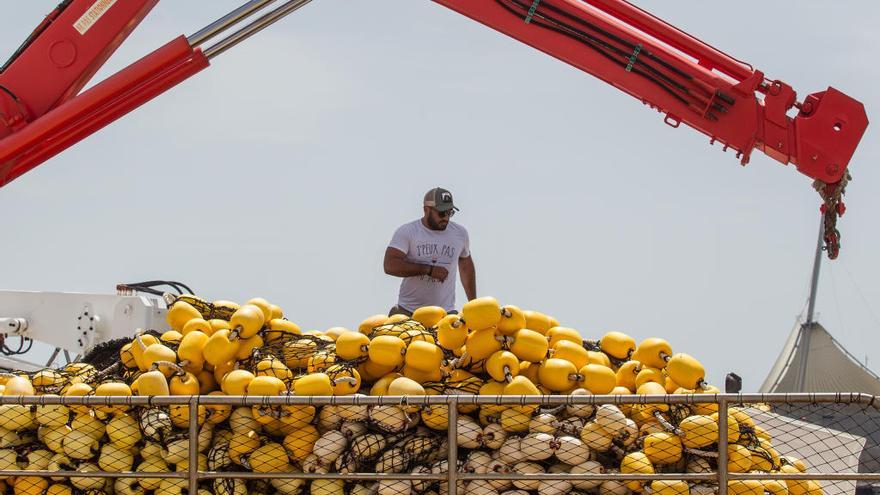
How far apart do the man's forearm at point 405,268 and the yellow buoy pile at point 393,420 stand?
2403 millimetres

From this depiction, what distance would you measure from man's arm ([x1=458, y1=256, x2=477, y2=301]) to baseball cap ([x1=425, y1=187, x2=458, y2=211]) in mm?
760

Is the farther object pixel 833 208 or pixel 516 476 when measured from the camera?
pixel 833 208

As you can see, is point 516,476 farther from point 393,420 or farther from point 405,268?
point 405,268

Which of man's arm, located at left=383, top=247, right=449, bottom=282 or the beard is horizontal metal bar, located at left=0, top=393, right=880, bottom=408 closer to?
man's arm, located at left=383, top=247, right=449, bottom=282

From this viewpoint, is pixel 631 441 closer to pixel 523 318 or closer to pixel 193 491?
pixel 523 318

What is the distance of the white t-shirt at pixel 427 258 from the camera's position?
9906 millimetres

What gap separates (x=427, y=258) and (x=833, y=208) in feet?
10.9

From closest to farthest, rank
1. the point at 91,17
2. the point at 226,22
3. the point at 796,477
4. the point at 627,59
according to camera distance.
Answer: the point at 796,477
the point at 627,59
the point at 226,22
the point at 91,17

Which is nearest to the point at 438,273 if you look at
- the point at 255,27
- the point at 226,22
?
the point at 255,27

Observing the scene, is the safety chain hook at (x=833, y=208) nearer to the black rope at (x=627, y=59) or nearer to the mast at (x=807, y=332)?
the black rope at (x=627, y=59)

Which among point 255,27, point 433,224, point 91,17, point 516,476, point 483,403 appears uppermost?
point 91,17

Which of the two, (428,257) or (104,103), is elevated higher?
(104,103)

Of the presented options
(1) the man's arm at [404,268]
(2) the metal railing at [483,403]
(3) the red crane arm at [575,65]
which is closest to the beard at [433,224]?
(1) the man's arm at [404,268]

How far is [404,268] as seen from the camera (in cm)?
979
